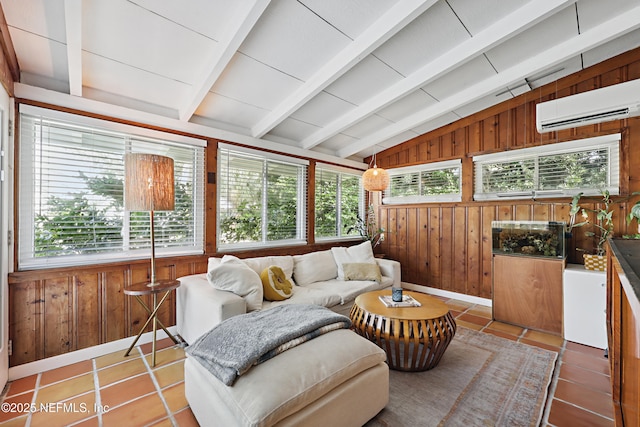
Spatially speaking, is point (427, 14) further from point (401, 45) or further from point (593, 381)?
point (593, 381)

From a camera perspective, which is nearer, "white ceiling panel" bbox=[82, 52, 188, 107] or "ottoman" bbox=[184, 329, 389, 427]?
"ottoman" bbox=[184, 329, 389, 427]

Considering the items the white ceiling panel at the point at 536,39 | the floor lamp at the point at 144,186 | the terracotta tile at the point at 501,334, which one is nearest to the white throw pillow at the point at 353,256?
the terracotta tile at the point at 501,334

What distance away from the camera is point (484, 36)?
8.03 ft

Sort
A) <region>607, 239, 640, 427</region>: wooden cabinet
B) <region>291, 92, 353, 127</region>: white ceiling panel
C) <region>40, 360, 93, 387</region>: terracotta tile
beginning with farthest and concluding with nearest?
<region>291, 92, 353, 127</region>: white ceiling panel
<region>40, 360, 93, 387</region>: terracotta tile
<region>607, 239, 640, 427</region>: wooden cabinet

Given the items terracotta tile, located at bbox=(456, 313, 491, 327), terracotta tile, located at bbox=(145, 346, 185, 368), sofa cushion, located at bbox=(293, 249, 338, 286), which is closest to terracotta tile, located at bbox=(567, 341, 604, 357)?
terracotta tile, located at bbox=(456, 313, 491, 327)

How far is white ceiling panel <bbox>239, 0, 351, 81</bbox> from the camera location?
2.07 metres

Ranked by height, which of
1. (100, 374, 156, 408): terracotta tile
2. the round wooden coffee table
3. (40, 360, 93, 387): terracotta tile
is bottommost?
(40, 360, 93, 387): terracotta tile

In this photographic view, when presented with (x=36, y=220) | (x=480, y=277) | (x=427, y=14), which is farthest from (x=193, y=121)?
(x=480, y=277)

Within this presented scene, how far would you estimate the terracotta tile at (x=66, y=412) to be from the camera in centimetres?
171

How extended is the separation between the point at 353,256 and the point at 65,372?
313 cm

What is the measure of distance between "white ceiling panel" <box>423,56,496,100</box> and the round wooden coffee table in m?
2.43

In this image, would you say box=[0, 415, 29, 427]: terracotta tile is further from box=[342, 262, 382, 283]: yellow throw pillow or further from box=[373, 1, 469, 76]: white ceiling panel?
box=[373, 1, 469, 76]: white ceiling panel

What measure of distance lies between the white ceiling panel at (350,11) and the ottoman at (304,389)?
228 cm

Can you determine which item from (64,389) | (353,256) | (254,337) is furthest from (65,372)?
(353,256)
